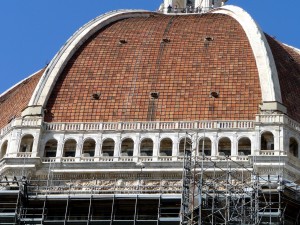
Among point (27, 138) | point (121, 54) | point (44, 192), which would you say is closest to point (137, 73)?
point (121, 54)

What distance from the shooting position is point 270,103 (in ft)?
190

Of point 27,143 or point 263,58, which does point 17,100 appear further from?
point 263,58

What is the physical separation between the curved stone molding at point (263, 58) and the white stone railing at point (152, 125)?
1852 mm

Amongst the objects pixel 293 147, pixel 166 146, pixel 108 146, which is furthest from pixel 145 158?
pixel 293 147

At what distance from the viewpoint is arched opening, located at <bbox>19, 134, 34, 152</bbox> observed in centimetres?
5841

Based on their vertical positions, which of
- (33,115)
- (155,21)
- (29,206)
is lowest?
(29,206)

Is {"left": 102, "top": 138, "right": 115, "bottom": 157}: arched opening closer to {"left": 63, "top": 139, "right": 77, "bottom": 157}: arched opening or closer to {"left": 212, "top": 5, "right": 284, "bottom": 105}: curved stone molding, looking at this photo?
{"left": 63, "top": 139, "right": 77, "bottom": 157}: arched opening

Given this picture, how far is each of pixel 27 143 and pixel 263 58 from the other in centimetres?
1069

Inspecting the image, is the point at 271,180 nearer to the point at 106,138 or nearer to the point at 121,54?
the point at 106,138

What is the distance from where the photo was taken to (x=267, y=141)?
5712cm

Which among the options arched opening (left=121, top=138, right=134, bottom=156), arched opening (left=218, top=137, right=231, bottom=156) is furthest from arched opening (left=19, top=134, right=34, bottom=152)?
arched opening (left=218, top=137, right=231, bottom=156)

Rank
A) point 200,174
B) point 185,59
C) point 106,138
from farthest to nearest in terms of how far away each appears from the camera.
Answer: point 185,59 < point 106,138 < point 200,174

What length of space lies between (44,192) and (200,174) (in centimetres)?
595

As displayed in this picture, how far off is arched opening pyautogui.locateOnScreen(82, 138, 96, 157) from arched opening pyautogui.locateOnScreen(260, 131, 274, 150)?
687 cm
